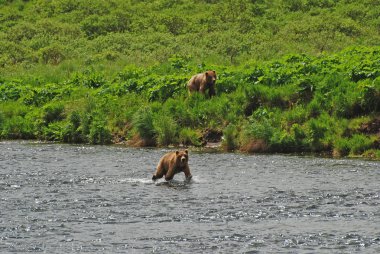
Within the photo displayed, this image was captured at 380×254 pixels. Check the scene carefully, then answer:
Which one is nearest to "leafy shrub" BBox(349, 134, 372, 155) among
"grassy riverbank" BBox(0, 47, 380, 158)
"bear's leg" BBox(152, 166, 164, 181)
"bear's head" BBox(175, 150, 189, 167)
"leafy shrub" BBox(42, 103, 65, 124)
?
"grassy riverbank" BBox(0, 47, 380, 158)

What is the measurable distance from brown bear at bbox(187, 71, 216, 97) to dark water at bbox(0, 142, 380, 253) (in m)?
4.14

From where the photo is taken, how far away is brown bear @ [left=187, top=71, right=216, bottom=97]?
2913 cm

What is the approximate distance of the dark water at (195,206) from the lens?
15008 millimetres

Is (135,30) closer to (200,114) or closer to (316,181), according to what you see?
(200,114)

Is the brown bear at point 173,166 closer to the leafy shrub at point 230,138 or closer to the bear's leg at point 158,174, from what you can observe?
the bear's leg at point 158,174

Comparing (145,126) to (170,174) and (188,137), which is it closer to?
(188,137)

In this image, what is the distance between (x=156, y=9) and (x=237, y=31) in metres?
11.2

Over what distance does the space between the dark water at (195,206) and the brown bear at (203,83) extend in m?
4.14

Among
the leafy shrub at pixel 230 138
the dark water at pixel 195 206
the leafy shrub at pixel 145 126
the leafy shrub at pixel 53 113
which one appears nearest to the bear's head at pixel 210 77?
→ the leafy shrub at pixel 145 126

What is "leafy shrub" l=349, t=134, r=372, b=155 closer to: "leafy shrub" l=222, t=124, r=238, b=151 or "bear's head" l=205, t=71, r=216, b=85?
"leafy shrub" l=222, t=124, r=238, b=151

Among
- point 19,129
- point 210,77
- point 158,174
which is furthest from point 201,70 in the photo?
point 158,174

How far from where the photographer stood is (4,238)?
15.5 metres

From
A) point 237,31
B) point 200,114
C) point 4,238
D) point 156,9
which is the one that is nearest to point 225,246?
point 4,238

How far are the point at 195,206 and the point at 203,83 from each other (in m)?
11.6
